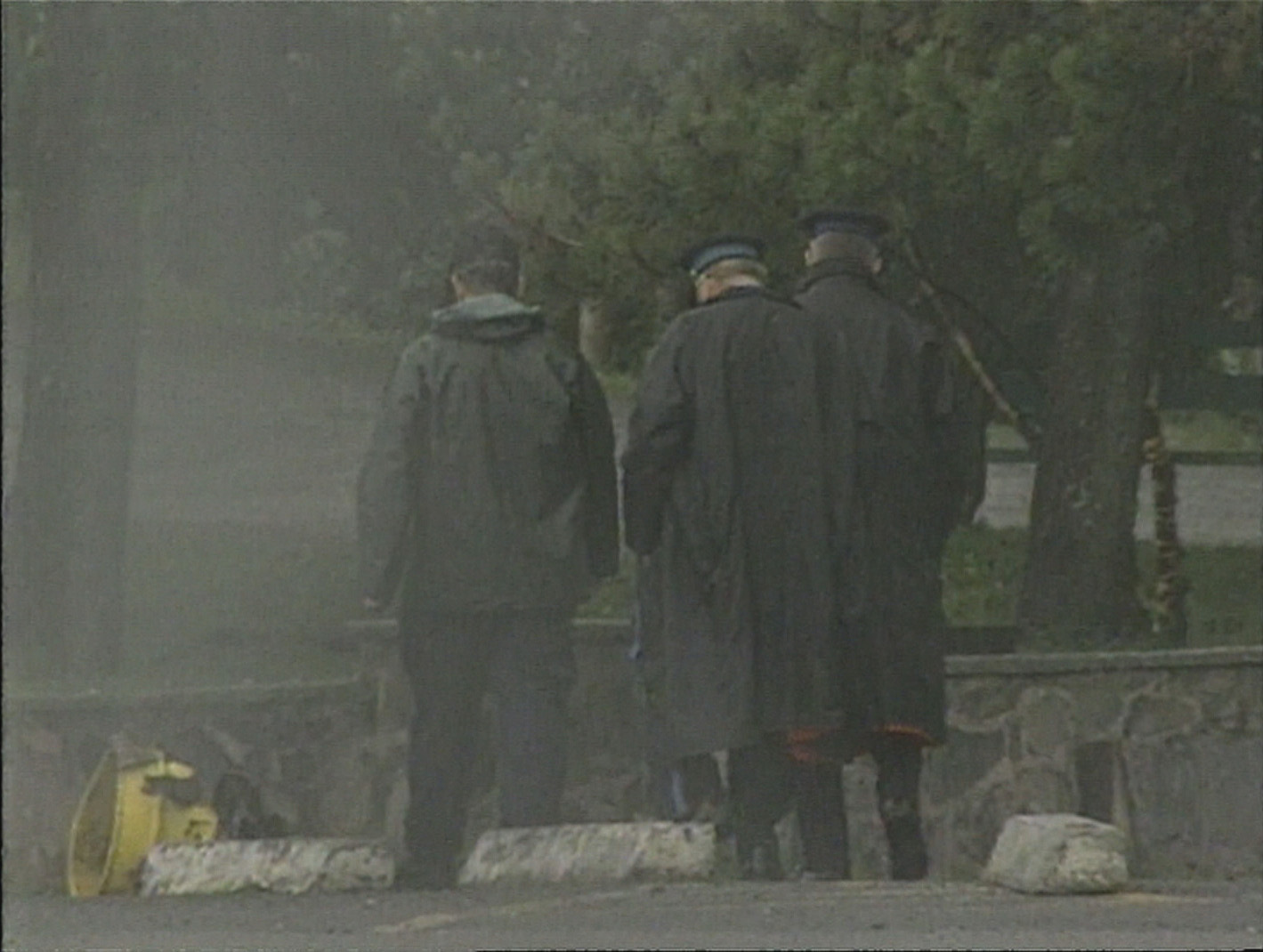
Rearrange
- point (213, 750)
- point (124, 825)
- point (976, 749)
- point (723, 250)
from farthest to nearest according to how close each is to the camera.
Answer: point (976, 749) → point (213, 750) → point (124, 825) → point (723, 250)

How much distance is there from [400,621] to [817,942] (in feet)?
6.67

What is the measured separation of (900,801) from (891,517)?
0.66 metres

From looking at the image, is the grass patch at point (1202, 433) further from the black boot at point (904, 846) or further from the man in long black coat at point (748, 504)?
the man in long black coat at point (748, 504)

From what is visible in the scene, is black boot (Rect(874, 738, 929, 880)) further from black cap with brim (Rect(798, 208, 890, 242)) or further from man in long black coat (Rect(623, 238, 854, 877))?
black cap with brim (Rect(798, 208, 890, 242))

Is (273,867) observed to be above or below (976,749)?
below

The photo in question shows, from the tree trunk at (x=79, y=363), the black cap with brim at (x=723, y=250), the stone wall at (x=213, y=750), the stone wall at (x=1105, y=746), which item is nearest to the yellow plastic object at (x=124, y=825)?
the stone wall at (x=213, y=750)

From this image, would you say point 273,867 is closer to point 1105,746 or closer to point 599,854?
point 599,854

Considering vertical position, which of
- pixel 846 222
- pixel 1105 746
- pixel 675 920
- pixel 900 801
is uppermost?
pixel 846 222

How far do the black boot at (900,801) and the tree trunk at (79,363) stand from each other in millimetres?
3497

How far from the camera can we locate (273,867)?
9375 millimetres

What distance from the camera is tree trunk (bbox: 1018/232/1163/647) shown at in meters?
13.5

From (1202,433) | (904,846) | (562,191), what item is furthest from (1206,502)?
(904,846)

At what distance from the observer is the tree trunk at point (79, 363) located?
1226 cm

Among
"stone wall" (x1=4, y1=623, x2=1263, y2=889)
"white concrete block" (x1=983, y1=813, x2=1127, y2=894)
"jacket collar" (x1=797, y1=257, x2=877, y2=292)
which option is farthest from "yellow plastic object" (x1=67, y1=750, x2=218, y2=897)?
"white concrete block" (x1=983, y1=813, x2=1127, y2=894)
